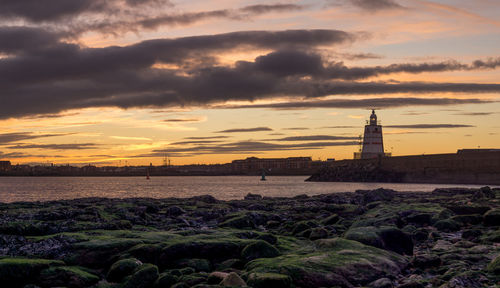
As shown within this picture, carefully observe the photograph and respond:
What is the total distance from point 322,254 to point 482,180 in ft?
311

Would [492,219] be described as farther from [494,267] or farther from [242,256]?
[242,256]

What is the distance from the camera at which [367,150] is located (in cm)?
15438

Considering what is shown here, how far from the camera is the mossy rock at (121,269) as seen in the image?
42.4ft

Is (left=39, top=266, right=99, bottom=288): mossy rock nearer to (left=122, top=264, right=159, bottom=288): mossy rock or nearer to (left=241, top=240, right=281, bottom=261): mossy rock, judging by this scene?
(left=122, top=264, right=159, bottom=288): mossy rock

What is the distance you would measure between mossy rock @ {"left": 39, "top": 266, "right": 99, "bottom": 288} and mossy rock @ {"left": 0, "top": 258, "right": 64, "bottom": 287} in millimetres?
179

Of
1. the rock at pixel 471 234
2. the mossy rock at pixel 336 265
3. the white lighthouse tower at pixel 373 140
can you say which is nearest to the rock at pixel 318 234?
the mossy rock at pixel 336 265

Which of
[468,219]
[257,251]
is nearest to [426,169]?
[468,219]

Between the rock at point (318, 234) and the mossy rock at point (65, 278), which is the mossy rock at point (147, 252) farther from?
the rock at point (318, 234)

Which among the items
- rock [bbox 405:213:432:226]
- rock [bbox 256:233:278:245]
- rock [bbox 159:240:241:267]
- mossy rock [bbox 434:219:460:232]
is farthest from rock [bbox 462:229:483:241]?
rock [bbox 159:240:241:267]

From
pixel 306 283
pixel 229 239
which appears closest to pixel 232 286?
pixel 306 283

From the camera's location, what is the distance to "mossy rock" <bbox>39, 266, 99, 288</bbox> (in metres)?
12.2

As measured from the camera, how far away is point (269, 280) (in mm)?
11391

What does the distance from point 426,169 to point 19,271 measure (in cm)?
11213

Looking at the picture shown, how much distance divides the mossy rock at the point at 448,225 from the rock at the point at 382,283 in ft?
31.4
